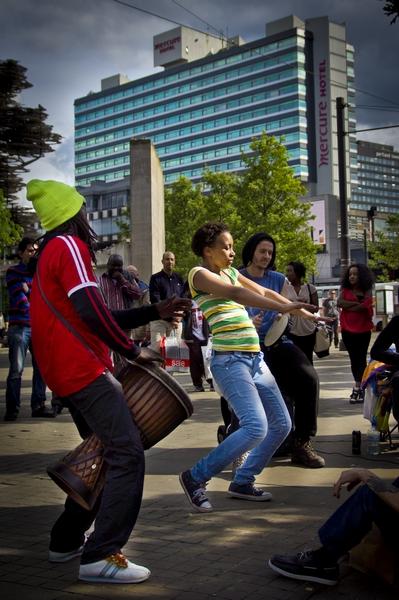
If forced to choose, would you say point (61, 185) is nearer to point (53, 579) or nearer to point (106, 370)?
point (106, 370)

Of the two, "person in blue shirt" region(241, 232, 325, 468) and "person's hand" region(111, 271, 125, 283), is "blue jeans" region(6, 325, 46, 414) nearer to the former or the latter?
"person's hand" region(111, 271, 125, 283)

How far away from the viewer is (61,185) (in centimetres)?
382

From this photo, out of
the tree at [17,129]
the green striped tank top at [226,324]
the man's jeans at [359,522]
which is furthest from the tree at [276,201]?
the man's jeans at [359,522]

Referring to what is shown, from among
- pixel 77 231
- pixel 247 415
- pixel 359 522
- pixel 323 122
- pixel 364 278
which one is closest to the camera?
pixel 359 522

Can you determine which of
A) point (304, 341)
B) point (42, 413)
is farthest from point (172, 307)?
point (42, 413)

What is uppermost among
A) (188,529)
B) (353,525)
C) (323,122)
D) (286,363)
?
(323,122)

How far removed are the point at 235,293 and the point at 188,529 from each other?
1.47 meters

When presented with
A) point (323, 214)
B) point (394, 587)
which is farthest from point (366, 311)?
point (323, 214)

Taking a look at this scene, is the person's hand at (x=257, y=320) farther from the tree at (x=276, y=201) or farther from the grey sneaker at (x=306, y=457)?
the tree at (x=276, y=201)

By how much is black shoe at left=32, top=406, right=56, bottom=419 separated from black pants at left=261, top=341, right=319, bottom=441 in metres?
4.12

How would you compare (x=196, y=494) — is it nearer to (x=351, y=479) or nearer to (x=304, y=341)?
(x=351, y=479)

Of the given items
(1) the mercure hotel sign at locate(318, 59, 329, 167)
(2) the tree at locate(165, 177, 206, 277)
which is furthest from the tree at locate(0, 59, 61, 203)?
(1) the mercure hotel sign at locate(318, 59, 329, 167)

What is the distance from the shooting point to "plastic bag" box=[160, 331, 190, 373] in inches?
508

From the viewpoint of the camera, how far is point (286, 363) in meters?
6.23
